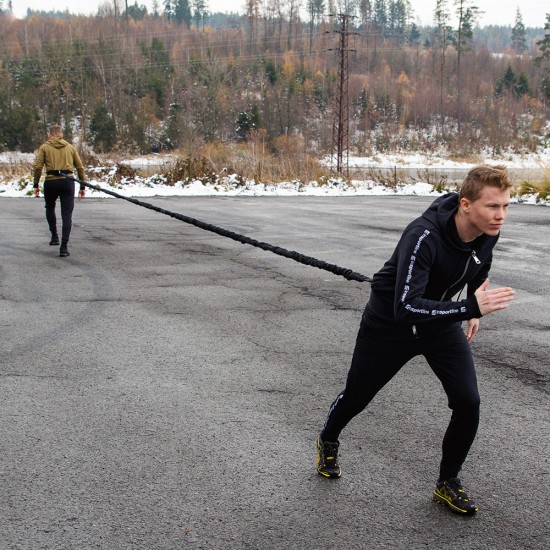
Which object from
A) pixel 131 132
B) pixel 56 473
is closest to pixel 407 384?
pixel 56 473

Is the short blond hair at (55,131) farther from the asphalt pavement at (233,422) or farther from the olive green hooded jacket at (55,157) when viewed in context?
the asphalt pavement at (233,422)

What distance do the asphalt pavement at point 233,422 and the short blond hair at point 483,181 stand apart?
4.89 ft

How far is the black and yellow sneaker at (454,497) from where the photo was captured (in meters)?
3.23

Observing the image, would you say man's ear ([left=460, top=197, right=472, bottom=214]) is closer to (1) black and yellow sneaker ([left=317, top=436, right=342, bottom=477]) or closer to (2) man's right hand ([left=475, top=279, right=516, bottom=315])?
(2) man's right hand ([left=475, top=279, right=516, bottom=315])

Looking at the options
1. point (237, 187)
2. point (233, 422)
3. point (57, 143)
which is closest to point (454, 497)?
point (233, 422)

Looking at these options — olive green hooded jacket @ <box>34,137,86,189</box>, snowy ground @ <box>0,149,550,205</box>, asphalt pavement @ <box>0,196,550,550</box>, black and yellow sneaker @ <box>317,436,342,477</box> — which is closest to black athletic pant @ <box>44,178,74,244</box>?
A: olive green hooded jacket @ <box>34,137,86,189</box>

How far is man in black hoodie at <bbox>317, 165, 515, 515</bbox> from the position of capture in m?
2.93

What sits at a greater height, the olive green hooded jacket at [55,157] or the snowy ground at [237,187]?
the olive green hooded jacket at [55,157]

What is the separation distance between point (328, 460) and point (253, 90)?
100 m

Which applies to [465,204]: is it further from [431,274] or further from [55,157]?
[55,157]

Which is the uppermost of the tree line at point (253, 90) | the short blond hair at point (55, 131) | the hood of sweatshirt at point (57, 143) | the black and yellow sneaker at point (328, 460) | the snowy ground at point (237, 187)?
the tree line at point (253, 90)

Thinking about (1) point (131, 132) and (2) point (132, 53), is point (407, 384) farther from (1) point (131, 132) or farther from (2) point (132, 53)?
(2) point (132, 53)

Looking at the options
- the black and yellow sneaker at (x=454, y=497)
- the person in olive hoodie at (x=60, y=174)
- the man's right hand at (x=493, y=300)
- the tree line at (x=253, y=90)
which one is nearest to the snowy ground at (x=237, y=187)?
the person in olive hoodie at (x=60, y=174)

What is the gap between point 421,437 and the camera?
414cm
